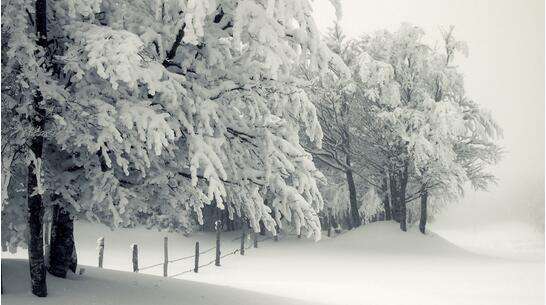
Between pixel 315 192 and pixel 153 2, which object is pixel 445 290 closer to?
pixel 315 192

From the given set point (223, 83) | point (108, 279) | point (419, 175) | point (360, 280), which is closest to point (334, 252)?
point (419, 175)

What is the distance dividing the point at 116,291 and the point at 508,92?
131138mm

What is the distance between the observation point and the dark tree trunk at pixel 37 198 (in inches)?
337

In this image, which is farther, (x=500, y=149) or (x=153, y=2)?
(x=500, y=149)

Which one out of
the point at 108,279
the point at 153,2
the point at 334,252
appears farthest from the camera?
the point at 334,252

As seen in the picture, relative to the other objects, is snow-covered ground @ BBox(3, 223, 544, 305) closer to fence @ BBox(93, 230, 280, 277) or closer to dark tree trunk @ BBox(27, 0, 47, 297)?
fence @ BBox(93, 230, 280, 277)

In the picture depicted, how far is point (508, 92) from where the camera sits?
130 metres

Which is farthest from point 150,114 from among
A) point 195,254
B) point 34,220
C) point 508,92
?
point 508,92

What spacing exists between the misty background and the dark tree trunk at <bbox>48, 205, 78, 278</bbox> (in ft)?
150

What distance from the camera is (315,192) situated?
10.7m

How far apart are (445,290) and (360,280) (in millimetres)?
3017

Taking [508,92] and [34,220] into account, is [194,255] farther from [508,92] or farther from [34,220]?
[508,92]

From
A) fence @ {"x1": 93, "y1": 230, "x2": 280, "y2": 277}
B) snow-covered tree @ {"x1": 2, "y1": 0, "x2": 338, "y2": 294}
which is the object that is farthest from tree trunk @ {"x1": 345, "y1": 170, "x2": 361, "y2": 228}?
snow-covered tree @ {"x1": 2, "y1": 0, "x2": 338, "y2": 294}

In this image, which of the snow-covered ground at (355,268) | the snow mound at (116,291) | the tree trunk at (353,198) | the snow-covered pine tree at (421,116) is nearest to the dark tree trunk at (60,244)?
the snow mound at (116,291)
